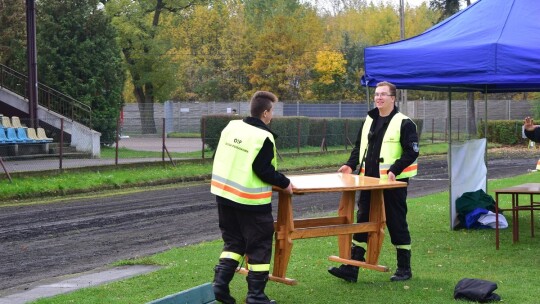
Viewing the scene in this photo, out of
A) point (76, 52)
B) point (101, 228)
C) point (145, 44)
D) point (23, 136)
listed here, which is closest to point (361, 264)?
point (101, 228)

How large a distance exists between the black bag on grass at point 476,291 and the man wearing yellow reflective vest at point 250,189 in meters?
1.74

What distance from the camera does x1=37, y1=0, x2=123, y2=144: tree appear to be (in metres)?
34.8

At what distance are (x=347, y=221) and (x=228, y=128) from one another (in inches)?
80.6

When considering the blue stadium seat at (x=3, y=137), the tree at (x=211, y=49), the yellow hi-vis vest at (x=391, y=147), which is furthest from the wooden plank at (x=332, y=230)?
the tree at (x=211, y=49)

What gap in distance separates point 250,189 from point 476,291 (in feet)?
7.42

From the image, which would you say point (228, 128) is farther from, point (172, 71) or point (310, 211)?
point (172, 71)

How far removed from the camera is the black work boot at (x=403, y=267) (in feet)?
30.3

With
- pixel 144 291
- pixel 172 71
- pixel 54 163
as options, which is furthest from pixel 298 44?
pixel 144 291

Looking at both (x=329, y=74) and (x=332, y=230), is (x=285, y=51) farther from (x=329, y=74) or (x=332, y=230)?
(x=332, y=230)

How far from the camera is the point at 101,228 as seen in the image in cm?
1502

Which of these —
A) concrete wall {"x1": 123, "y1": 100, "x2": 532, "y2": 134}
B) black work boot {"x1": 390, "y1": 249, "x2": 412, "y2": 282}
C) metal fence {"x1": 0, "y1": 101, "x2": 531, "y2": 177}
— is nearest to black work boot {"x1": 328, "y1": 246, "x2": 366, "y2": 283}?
black work boot {"x1": 390, "y1": 249, "x2": 412, "y2": 282}

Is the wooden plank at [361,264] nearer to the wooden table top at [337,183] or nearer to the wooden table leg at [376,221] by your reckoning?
the wooden table leg at [376,221]

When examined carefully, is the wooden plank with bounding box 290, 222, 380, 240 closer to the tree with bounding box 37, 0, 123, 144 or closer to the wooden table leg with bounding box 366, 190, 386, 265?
the wooden table leg with bounding box 366, 190, 386, 265

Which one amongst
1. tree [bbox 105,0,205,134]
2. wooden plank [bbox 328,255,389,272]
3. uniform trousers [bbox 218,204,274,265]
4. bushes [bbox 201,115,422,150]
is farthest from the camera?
tree [bbox 105,0,205,134]
